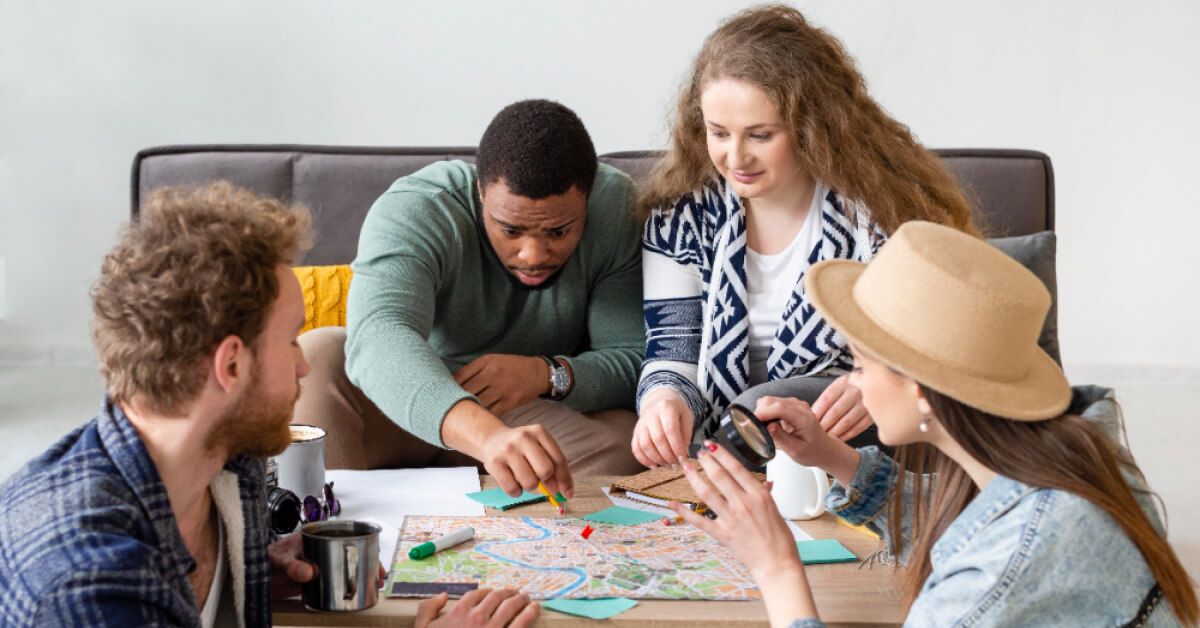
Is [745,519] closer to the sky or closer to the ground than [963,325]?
closer to the ground

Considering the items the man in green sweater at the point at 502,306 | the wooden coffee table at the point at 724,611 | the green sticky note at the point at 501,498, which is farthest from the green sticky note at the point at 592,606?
the man in green sweater at the point at 502,306

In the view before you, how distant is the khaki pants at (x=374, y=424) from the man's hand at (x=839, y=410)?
53 centimetres

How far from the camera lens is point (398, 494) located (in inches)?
74.7

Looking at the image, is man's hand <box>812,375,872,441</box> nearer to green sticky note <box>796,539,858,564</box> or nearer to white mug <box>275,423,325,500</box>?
green sticky note <box>796,539,858,564</box>

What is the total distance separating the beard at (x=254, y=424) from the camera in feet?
4.36

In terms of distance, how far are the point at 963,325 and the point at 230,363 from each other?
76 centimetres

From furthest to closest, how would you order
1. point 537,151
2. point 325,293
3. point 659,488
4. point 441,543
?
point 325,293, point 537,151, point 659,488, point 441,543

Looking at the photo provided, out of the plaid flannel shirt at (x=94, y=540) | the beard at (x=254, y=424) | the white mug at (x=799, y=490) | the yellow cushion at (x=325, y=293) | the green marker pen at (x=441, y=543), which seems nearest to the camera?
the plaid flannel shirt at (x=94, y=540)

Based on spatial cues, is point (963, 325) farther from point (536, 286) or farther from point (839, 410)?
point (536, 286)

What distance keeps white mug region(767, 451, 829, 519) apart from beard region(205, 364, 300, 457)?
75 cm

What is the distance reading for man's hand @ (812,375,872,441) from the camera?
6.37ft

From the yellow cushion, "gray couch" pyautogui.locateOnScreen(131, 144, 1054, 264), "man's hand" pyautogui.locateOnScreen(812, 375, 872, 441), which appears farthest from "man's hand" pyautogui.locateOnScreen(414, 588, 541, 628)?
"gray couch" pyautogui.locateOnScreen(131, 144, 1054, 264)

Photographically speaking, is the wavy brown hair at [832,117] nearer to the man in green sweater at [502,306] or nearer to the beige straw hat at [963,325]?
the man in green sweater at [502,306]

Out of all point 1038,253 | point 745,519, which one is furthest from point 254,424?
point 1038,253
